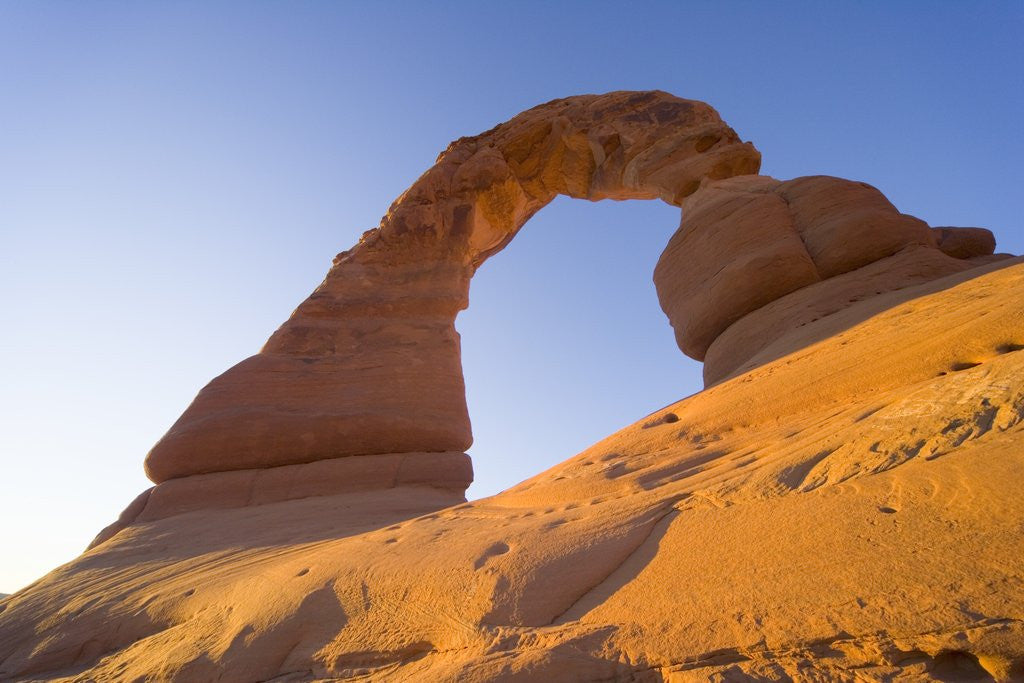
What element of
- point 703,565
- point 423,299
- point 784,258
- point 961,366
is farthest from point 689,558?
point 423,299

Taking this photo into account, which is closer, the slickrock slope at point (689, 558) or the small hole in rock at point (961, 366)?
the slickrock slope at point (689, 558)

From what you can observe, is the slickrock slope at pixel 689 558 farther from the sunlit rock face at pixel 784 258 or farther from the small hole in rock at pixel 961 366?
the sunlit rock face at pixel 784 258

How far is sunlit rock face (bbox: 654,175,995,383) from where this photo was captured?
8289mm

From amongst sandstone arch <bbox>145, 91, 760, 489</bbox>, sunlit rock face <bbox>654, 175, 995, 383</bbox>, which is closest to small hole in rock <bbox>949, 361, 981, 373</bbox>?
sunlit rock face <bbox>654, 175, 995, 383</bbox>

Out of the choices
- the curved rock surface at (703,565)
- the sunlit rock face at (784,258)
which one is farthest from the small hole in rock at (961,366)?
the sunlit rock face at (784,258)

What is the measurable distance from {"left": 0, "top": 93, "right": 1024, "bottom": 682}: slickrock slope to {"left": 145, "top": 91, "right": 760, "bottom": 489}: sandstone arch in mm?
1327

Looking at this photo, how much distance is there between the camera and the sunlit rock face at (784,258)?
27.2ft

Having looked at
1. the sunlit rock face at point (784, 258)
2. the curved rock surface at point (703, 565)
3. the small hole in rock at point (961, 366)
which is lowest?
the curved rock surface at point (703, 565)

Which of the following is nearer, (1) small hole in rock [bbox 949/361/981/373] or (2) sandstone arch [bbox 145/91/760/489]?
(1) small hole in rock [bbox 949/361/981/373]

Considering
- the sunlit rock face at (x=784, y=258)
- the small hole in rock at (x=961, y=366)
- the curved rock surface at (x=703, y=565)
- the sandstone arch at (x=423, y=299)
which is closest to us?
the curved rock surface at (x=703, y=565)

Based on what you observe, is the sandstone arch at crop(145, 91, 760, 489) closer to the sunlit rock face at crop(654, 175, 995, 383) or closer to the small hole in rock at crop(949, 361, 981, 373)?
the sunlit rock face at crop(654, 175, 995, 383)

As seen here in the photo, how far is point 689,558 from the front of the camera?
3.14 m

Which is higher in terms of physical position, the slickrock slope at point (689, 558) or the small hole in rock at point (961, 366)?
the small hole in rock at point (961, 366)

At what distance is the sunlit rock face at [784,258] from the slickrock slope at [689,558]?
647 mm
